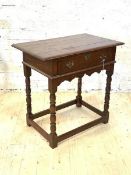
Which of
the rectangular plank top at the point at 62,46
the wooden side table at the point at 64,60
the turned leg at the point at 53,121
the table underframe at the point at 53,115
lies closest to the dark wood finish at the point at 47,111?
the table underframe at the point at 53,115

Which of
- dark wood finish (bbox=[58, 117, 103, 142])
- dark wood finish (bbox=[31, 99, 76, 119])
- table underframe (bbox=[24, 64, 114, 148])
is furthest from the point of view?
dark wood finish (bbox=[31, 99, 76, 119])

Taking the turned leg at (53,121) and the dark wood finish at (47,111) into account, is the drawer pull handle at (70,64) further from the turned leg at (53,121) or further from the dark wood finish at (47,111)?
the dark wood finish at (47,111)

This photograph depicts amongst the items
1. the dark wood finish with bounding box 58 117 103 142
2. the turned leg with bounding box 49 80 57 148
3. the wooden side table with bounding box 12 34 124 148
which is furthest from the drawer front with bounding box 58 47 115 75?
the dark wood finish with bounding box 58 117 103 142

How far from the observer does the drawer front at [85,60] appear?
6.51ft

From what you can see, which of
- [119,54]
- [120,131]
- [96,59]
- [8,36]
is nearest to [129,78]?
[119,54]

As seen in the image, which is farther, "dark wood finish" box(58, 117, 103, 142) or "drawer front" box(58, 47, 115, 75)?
"dark wood finish" box(58, 117, 103, 142)

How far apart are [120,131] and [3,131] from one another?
112 centimetres

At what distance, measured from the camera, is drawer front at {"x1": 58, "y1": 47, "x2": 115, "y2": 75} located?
199cm

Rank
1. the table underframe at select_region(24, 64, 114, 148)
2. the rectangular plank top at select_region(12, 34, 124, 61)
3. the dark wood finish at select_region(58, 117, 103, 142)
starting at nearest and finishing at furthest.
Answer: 1. the rectangular plank top at select_region(12, 34, 124, 61)
2. the table underframe at select_region(24, 64, 114, 148)
3. the dark wood finish at select_region(58, 117, 103, 142)

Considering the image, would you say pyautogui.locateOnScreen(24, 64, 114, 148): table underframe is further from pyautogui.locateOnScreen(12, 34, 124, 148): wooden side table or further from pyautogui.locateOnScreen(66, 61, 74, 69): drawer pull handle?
pyautogui.locateOnScreen(66, 61, 74, 69): drawer pull handle

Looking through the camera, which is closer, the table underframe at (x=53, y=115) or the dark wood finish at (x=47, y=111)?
the table underframe at (x=53, y=115)

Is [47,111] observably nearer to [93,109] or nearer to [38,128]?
[38,128]

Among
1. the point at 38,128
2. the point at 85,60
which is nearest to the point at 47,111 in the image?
the point at 38,128

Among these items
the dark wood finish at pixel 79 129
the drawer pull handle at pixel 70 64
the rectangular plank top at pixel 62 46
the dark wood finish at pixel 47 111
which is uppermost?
the rectangular plank top at pixel 62 46
